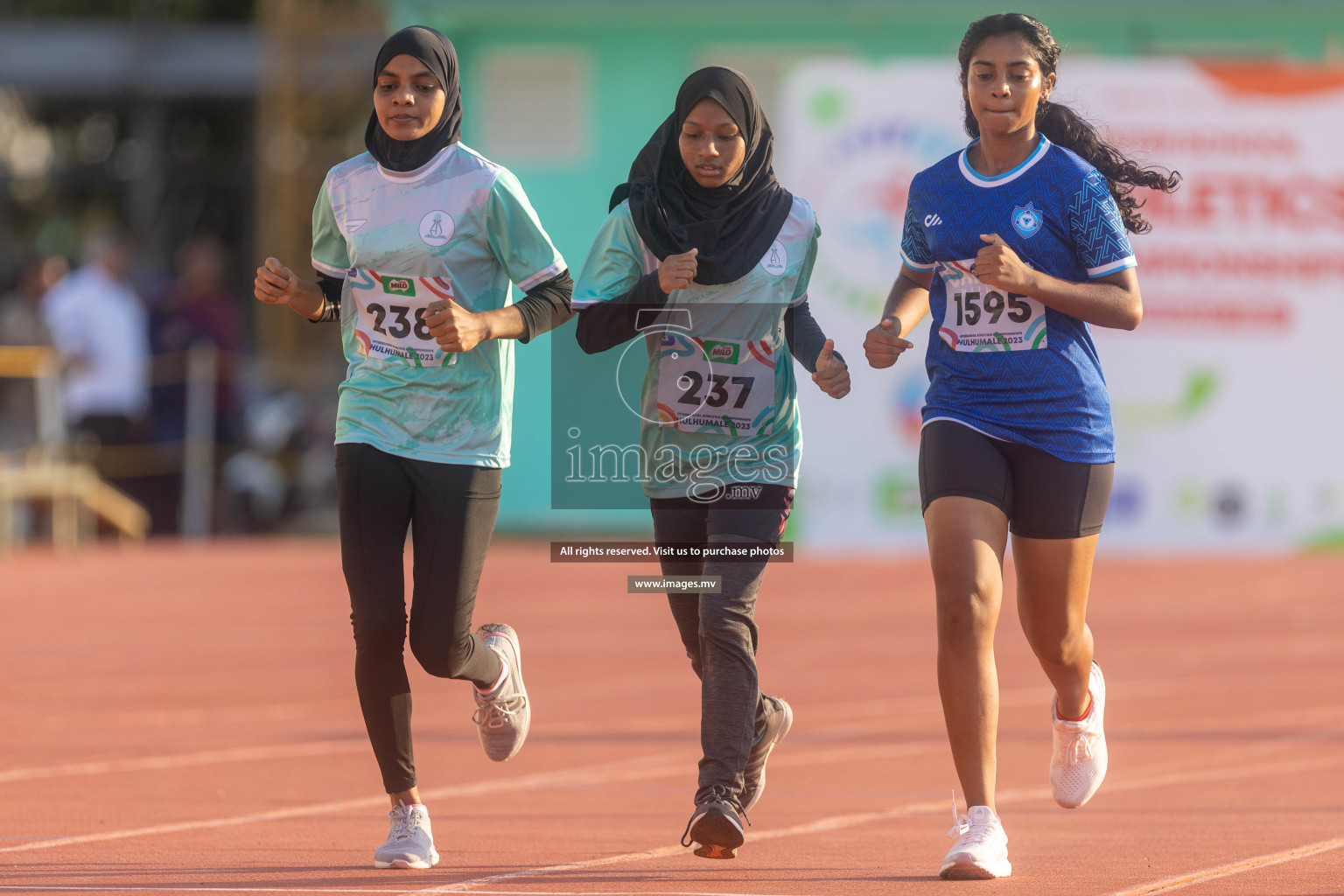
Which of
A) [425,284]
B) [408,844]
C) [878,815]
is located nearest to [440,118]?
[425,284]

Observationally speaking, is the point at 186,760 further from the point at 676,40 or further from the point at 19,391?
the point at 676,40

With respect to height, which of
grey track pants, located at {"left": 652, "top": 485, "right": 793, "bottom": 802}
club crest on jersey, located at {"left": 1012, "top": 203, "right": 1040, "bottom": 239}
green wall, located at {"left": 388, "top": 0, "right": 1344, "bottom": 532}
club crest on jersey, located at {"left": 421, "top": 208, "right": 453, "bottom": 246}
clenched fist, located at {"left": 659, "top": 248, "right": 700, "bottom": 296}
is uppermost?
green wall, located at {"left": 388, "top": 0, "right": 1344, "bottom": 532}

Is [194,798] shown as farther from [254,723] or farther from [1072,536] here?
[1072,536]

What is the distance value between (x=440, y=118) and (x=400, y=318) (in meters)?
0.61

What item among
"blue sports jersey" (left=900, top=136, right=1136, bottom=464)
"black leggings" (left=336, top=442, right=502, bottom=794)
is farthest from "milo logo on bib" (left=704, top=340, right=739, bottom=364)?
"black leggings" (left=336, top=442, right=502, bottom=794)

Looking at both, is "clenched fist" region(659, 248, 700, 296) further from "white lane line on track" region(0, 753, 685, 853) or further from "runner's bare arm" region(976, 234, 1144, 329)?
"white lane line on track" region(0, 753, 685, 853)

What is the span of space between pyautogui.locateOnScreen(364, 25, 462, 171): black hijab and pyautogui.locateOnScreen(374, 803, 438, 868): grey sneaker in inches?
74.7

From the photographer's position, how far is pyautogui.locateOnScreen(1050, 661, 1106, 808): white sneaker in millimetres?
5688

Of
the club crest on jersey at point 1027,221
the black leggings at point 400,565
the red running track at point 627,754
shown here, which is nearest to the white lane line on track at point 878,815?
the red running track at point 627,754

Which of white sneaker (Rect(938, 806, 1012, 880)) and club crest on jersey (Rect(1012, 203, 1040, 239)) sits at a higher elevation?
club crest on jersey (Rect(1012, 203, 1040, 239))

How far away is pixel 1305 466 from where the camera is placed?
18.2m

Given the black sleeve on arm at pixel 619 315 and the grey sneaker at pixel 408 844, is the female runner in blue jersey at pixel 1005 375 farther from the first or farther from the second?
the grey sneaker at pixel 408 844

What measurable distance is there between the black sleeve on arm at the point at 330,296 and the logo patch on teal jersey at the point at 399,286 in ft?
0.65

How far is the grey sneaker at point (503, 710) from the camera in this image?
5.95 meters
